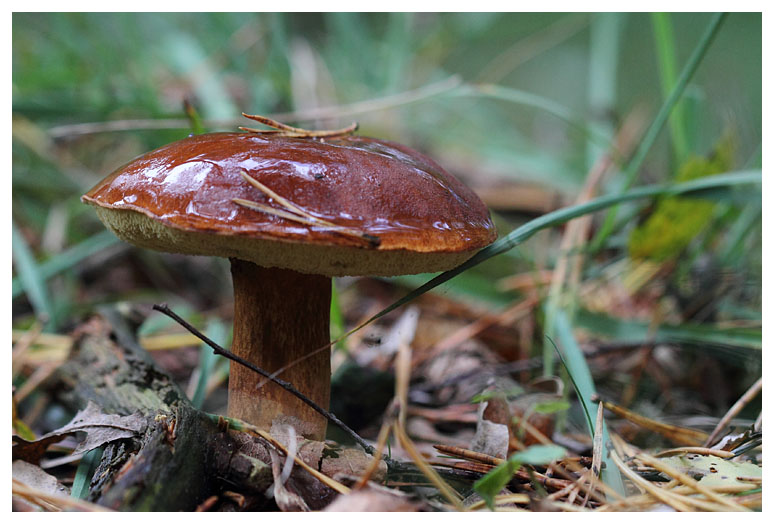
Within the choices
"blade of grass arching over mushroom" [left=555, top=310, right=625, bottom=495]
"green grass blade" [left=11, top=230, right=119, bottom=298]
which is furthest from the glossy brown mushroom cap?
"green grass blade" [left=11, top=230, right=119, bottom=298]

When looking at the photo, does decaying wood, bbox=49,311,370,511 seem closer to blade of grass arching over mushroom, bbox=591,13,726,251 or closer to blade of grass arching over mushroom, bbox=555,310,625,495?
blade of grass arching over mushroom, bbox=555,310,625,495

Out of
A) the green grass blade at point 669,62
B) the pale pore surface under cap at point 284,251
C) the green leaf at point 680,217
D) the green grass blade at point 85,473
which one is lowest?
the green grass blade at point 85,473

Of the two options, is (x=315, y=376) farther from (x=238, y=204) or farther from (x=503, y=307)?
(x=503, y=307)

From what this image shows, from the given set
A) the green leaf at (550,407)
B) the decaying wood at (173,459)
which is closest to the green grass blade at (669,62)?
the green leaf at (550,407)

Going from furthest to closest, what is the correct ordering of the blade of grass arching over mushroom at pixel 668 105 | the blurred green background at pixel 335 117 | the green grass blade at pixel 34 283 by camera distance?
1. the blurred green background at pixel 335 117
2. the green grass blade at pixel 34 283
3. the blade of grass arching over mushroom at pixel 668 105

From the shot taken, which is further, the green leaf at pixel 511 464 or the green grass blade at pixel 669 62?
the green grass blade at pixel 669 62

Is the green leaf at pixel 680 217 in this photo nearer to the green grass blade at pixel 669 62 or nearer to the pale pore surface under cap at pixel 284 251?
the green grass blade at pixel 669 62

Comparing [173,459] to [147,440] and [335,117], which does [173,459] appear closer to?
[147,440]

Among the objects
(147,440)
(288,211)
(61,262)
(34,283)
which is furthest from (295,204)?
(61,262)
